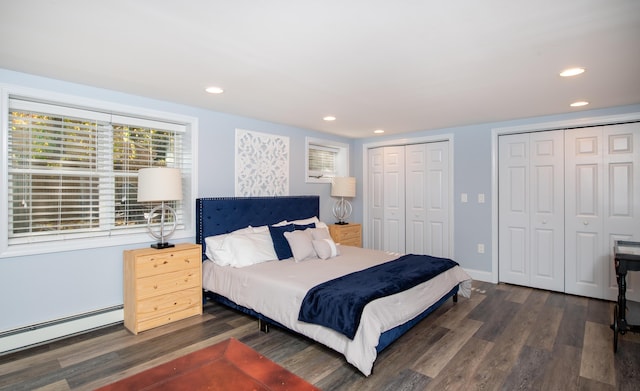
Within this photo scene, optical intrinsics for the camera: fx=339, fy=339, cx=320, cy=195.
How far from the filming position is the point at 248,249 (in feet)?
11.6

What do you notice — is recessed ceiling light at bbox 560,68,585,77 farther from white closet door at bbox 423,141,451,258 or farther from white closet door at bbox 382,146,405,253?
white closet door at bbox 382,146,405,253

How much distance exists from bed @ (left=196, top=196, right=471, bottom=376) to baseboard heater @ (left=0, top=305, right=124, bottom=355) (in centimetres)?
89

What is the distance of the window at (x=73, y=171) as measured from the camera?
277 centimetres

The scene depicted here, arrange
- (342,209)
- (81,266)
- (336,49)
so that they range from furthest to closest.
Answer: (342,209)
(81,266)
(336,49)

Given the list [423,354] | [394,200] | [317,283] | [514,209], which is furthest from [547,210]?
[317,283]

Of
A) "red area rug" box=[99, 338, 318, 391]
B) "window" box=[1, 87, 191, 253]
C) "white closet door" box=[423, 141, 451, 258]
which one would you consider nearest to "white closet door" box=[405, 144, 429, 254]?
"white closet door" box=[423, 141, 451, 258]

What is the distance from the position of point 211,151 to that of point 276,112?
0.88 m

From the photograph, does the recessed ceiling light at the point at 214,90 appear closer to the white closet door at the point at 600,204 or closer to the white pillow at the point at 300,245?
the white pillow at the point at 300,245

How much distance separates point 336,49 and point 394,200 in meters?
3.65

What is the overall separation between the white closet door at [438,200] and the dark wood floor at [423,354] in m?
1.63

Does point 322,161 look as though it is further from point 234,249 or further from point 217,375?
point 217,375

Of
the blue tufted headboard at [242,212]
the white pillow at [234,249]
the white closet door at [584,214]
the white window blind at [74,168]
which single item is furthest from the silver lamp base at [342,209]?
the white closet door at [584,214]

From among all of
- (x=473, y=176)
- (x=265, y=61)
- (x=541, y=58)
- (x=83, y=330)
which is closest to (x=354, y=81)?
(x=265, y=61)

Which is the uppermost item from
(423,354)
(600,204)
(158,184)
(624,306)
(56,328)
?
(158,184)
